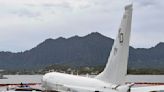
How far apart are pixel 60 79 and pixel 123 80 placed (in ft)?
54.7

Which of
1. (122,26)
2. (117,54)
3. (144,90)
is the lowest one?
(144,90)

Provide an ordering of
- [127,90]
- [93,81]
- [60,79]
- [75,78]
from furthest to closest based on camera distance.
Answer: [60,79] < [75,78] < [93,81] < [127,90]

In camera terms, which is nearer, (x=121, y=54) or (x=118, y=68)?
(x=118, y=68)

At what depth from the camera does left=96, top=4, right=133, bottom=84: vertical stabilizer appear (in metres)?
37.3

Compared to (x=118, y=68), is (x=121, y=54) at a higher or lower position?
higher

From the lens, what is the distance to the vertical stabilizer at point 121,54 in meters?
37.3

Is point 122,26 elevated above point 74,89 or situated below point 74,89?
above

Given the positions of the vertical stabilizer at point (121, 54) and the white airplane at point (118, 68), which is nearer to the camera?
the white airplane at point (118, 68)

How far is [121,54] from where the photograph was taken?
37.8 metres

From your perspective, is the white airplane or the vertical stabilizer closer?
the white airplane

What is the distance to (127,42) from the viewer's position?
37938 millimetres

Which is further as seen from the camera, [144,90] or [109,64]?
[109,64]


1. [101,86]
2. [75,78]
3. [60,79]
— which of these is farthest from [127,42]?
[60,79]

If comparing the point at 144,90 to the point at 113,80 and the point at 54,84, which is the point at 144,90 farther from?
the point at 54,84
